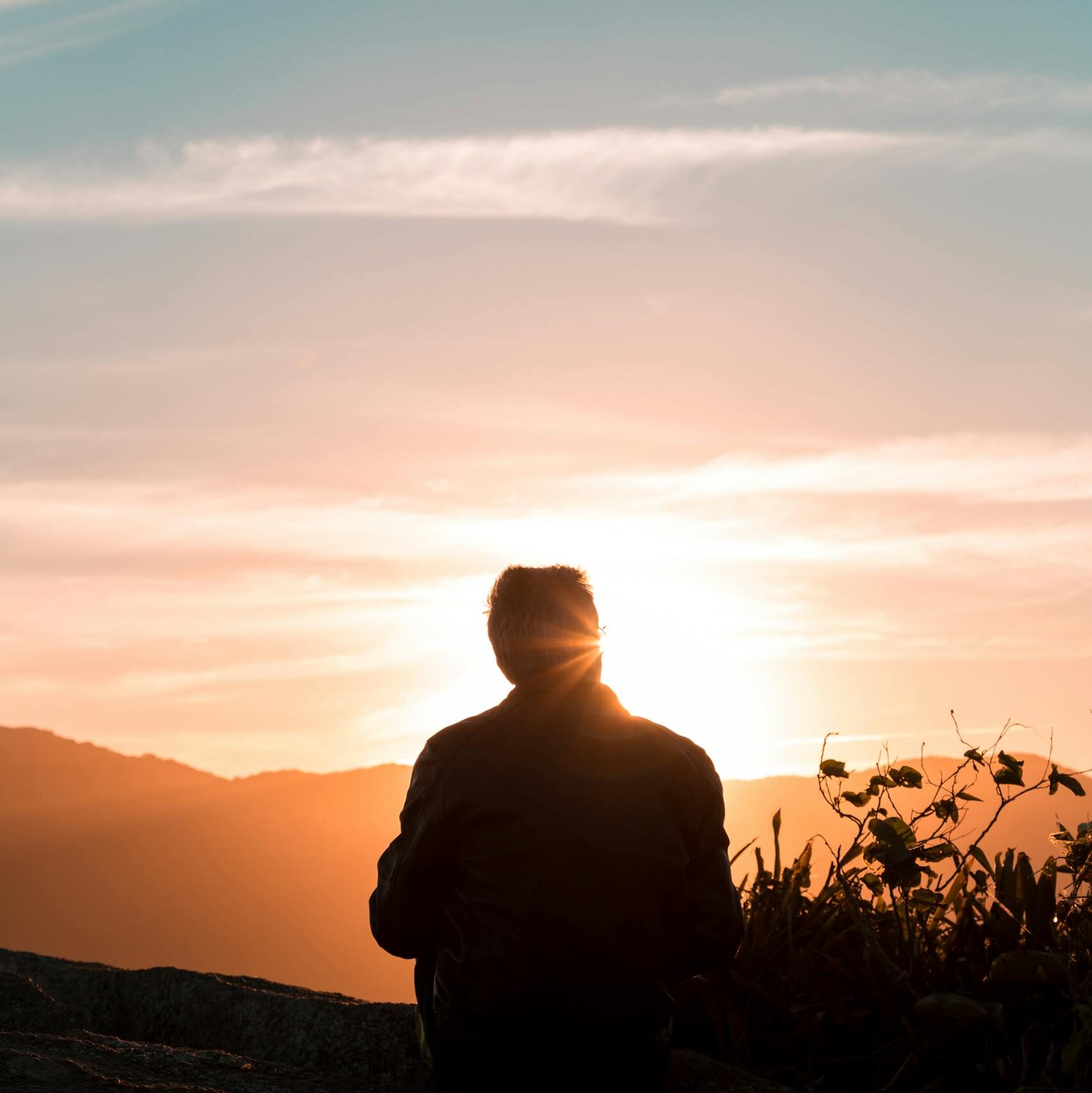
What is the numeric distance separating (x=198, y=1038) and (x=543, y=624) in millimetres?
2684

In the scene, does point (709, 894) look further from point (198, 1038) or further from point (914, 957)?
point (198, 1038)

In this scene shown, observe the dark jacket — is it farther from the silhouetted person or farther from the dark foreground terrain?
the dark foreground terrain

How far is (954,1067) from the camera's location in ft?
13.2

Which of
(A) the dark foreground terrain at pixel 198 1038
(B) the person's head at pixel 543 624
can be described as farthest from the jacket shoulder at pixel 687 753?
(A) the dark foreground terrain at pixel 198 1038

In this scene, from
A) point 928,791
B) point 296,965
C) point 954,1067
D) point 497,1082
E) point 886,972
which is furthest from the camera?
point 296,965

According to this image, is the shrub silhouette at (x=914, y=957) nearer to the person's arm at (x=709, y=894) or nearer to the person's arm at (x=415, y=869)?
the person's arm at (x=709, y=894)

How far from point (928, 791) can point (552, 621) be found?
2.44m

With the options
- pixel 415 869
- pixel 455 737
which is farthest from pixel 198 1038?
pixel 455 737

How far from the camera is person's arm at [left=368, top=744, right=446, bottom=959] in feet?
10.0

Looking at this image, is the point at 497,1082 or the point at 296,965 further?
the point at 296,965

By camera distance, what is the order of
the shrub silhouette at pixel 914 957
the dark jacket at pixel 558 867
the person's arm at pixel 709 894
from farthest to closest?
the shrub silhouette at pixel 914 957 < the person's arm at pixel 709 894 < the dark jacket at pixel 558 867

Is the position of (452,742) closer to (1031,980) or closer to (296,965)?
(1031,980)

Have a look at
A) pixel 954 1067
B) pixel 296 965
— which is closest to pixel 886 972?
pixel 954 1067

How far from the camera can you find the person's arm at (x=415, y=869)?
120 inches
